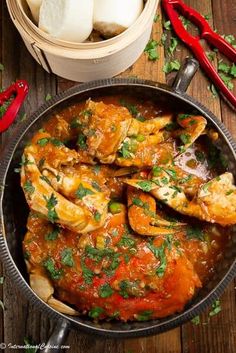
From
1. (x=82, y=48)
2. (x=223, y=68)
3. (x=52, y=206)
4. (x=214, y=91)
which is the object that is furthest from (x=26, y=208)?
(x=223, y=68)

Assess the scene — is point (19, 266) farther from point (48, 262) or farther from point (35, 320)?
point (35, 320)

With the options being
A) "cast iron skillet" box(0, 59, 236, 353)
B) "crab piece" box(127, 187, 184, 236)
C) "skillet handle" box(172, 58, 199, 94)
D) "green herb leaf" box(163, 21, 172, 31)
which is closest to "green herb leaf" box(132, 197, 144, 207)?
A: "crab piece" box(127, 187, 184, 236)

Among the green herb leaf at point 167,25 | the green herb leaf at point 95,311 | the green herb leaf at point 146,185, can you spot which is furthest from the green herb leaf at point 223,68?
the green herb leaf at point 95,311

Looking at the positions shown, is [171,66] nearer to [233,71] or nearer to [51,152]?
[233,71]

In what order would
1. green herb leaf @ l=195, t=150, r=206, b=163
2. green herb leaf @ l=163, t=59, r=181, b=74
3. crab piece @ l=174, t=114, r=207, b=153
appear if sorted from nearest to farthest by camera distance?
1. crab piece @ l=174, t=114, r=207, b=153
2. green herb leaf @ l=195, t=150, r=206, b=163
3. green herb leaf @ l=163, t=59, r=181, b=74

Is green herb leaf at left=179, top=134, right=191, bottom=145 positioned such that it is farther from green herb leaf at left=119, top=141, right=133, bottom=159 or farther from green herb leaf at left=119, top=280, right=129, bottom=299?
green herb leaf at left=119, top=280, right=129, bottom=299
